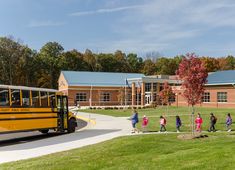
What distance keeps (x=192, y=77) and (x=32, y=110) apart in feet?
28.5

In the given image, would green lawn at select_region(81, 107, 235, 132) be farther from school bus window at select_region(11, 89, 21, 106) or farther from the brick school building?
the brick school building

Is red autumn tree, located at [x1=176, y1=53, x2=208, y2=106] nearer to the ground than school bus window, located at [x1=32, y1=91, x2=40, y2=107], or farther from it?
farther from it

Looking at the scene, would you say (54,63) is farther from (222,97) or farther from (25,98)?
(25,98)

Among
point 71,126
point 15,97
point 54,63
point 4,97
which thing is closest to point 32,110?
point 15,97

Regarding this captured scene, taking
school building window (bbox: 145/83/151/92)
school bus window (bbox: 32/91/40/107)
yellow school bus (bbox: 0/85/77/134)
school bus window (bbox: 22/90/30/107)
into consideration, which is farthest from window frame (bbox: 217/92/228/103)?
school bus window (bbox: 22/90/30/107)

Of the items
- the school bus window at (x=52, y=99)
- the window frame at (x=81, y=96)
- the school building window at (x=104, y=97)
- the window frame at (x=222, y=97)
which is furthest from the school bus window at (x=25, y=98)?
the school building window at (x=104, y=97)

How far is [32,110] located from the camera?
837 inches

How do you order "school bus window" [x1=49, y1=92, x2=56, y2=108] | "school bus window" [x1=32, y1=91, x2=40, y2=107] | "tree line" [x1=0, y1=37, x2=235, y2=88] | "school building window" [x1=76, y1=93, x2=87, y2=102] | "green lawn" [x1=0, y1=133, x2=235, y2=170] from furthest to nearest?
"tree line" [x1=0, y1=37, x2=235, y2=88] → "school building window" [x1=76, y1=93, x2=87, y2=102] → "school bus window" [x1=49, y1=92, x2=56, y2=108] → "school bus window" [x1=32, y1=91, x2=40, y2=107] → "green lawn" [x1=0, y1=133, x2=235, y2=170]

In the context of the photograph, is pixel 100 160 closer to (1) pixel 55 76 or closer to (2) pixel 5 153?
(2) pixel 5 153

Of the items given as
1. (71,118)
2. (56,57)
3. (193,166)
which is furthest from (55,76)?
(193,166)

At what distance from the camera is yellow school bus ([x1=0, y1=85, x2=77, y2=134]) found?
19.3 m

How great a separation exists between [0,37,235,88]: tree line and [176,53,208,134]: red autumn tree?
6778 cm

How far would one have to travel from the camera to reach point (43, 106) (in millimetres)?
22422

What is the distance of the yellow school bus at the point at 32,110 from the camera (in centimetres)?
1928
